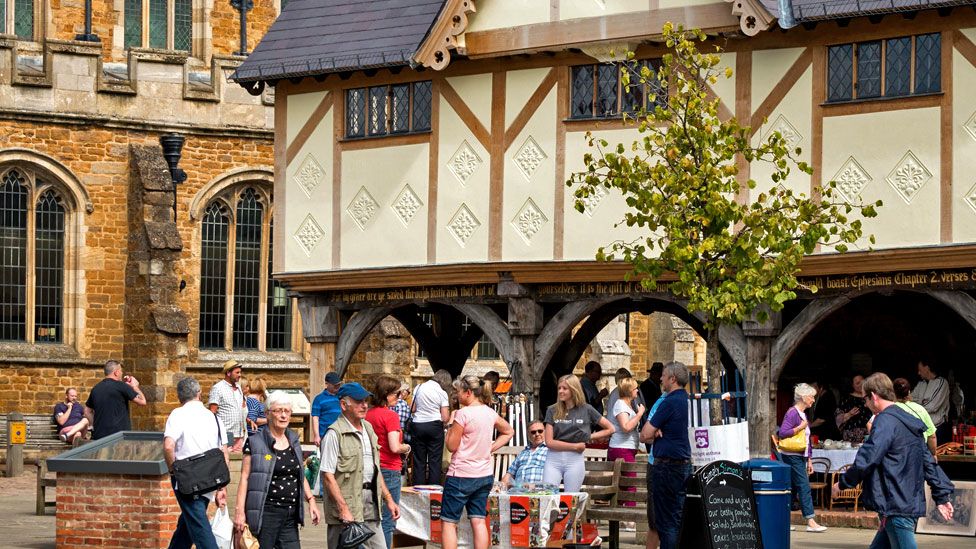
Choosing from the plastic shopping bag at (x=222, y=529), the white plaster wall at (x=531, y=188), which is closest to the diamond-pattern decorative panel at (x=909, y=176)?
the white plaster wall at (x=531, y=188)

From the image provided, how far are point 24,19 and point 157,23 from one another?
2469 millimetres

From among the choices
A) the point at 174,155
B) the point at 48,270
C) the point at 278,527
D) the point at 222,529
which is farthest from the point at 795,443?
the point at 48,270

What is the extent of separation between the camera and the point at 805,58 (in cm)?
2053

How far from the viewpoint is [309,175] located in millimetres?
24500

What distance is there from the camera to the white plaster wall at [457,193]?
22.8m

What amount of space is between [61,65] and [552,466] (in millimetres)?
17136

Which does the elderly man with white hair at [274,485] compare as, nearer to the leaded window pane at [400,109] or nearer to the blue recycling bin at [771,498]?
the blue recycling bin at [771,498]

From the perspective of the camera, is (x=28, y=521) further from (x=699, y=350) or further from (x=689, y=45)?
(x=699, y=350)

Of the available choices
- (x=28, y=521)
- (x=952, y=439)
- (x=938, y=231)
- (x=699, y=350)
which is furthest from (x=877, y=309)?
(x=699, y=350)

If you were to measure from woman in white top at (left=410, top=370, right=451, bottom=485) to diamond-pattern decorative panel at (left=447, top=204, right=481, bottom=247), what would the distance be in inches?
147

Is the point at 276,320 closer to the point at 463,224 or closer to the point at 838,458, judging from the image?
the point at 463,224

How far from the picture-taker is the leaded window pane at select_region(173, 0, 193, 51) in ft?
110

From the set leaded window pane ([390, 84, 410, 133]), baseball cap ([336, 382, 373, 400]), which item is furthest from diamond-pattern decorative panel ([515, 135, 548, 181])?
baseball cap ([336, 382, 373, 400])

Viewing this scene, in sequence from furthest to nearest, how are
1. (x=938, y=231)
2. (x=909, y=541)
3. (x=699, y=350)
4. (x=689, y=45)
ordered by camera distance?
(x=699, y=350), (x=938, y=231), (x=689, y=45), (x=909, y=541)
